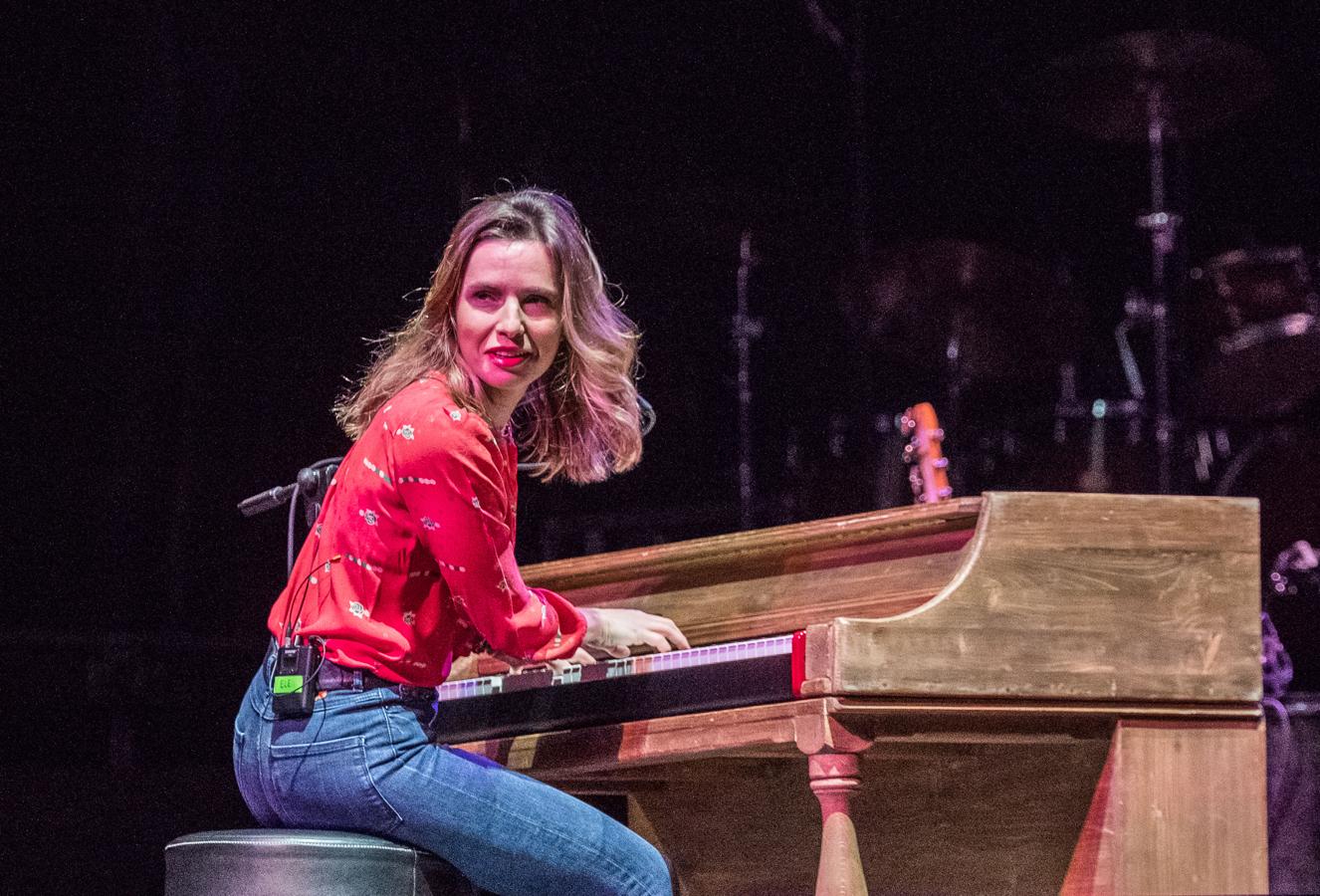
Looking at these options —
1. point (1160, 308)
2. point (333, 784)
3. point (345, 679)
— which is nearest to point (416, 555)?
point (345, 679)

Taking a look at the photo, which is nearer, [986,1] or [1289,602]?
[1289,602]

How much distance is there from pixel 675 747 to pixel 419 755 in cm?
54

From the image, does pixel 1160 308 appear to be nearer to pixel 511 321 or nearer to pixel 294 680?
pixel 511 321

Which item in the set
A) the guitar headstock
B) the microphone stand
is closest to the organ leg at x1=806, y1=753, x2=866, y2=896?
the guitar headstock

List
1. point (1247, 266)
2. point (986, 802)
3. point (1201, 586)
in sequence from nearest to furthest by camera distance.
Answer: point (1201, 586), point (986, 802), point (1247, 266)

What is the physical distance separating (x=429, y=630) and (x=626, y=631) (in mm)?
449

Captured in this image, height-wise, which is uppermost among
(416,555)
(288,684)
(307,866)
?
(416,555)

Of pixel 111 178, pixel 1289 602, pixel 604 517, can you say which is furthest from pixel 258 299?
pixel 1289 602

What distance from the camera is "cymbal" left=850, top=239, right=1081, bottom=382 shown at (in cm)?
636

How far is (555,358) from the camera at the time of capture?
3049mm

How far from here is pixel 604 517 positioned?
21.4 feet

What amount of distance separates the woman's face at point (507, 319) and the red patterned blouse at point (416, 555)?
0.42 ft

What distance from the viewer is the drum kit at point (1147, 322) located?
6.25m

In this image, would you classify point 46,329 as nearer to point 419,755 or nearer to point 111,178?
point 111,178
